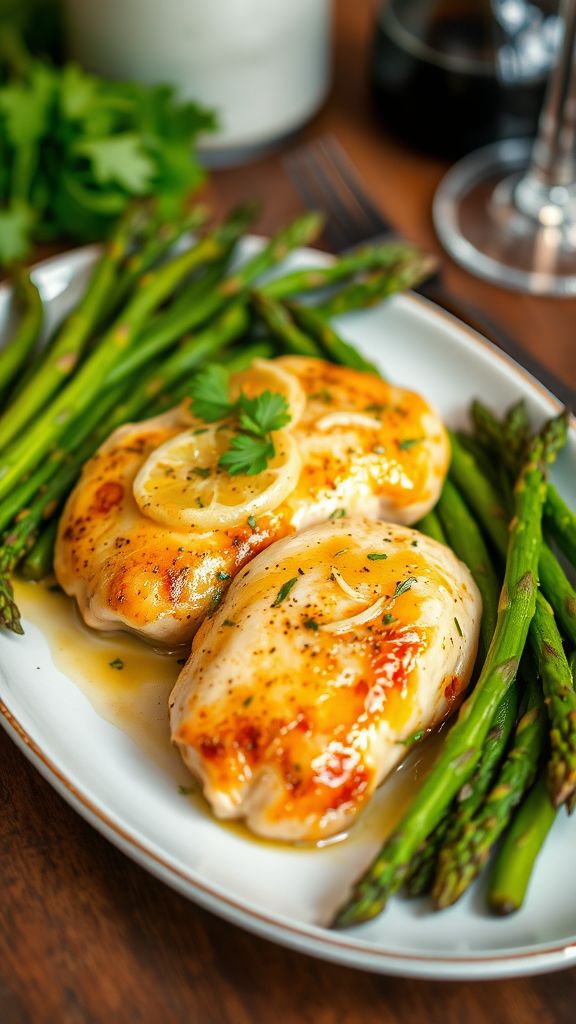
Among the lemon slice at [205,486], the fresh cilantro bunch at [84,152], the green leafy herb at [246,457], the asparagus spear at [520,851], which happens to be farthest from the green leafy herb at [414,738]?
the fresh cilantro bunch at [84,152]

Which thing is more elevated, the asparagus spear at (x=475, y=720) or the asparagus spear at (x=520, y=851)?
the asparagus spear at (x=475, y=720)

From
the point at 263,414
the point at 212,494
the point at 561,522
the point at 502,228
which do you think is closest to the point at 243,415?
the point at 263,414

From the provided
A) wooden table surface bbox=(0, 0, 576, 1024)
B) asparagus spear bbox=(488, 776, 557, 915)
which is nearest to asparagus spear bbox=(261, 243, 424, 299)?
wooden table surface bbox=(0, 0, 576, 1024)

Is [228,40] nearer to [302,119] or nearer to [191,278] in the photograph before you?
[302,119]

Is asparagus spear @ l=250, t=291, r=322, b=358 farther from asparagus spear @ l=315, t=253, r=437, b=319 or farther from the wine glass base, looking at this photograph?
the wine glass base

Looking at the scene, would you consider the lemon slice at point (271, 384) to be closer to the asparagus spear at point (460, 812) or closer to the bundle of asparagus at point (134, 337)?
the bundle of asparagus at point (134, 337)

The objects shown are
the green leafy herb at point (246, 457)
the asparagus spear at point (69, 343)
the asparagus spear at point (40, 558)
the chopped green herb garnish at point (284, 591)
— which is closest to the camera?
the chopped green herb garnish at point (284, 591)

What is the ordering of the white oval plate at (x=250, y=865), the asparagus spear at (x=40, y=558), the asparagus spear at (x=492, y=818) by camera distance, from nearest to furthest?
the white oval plate at (x=250, y=865), the asparagus spear at (x=492, y=818), the asparagus spear at (x=40, y=558)
